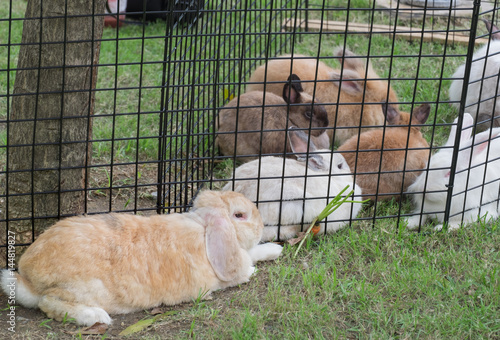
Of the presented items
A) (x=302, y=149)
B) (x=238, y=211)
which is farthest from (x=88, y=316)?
(x=302, y=149)

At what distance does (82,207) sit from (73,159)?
1.16 ft

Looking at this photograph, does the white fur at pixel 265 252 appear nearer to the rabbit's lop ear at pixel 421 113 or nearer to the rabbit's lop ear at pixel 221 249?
the rabbit's lop ear at pixel 221 249

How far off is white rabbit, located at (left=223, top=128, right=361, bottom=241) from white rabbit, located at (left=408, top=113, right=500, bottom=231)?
0.40m

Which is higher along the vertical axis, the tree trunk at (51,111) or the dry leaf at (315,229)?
the tree trunk at (51,111)

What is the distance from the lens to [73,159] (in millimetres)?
3170

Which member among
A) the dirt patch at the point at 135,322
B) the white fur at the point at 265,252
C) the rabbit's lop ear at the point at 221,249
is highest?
the rabbit's lop ear at the point at 221,249

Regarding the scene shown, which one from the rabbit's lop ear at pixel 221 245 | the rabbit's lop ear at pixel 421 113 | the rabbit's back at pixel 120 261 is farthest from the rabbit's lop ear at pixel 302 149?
the rabbit's lop ear at pixel 421 113

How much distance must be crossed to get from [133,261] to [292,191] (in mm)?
1046

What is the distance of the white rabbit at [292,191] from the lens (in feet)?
11.4

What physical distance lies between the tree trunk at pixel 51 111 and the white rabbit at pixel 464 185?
1.90 metres

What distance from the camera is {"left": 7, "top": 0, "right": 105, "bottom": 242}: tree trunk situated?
2934 mm

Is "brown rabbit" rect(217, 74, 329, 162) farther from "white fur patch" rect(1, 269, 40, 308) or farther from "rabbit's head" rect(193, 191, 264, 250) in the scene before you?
"white fur patch" rect(1, 269, 40, 308)

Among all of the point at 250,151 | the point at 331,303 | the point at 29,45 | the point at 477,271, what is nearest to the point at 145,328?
the point at 331,303

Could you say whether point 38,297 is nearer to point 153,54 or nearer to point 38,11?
point 38,11
